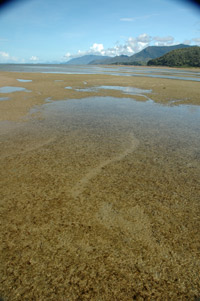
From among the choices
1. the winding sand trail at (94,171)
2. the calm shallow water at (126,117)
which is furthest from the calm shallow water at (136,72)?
the winding sand trail at (94,171)

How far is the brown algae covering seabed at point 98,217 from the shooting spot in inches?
99.3

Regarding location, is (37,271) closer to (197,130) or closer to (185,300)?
(185,300)

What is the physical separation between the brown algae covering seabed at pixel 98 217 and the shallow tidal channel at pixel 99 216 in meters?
0.02

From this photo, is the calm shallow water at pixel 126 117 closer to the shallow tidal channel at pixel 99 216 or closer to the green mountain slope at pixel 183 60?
the shallow tidal channel at pixel 99 216

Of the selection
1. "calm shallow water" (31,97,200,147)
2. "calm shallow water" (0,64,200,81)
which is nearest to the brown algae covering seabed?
"calm shallow water" (31,97,200,147)

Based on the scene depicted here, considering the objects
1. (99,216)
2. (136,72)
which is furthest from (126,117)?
(136,72)

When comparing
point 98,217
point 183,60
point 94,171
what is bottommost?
point 98,217

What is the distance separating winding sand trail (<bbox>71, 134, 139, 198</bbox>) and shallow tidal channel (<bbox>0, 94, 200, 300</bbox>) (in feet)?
0.08

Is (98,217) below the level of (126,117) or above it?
below

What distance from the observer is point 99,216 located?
370 centimetres

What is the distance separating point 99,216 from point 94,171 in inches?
69.4

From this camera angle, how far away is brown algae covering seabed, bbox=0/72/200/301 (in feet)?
8.27

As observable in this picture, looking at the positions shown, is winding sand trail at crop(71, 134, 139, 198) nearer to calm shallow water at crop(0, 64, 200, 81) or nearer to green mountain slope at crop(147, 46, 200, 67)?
calm shallow water at crop(0, 64, 200, 81)

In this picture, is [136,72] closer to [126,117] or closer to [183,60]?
[126,117]
